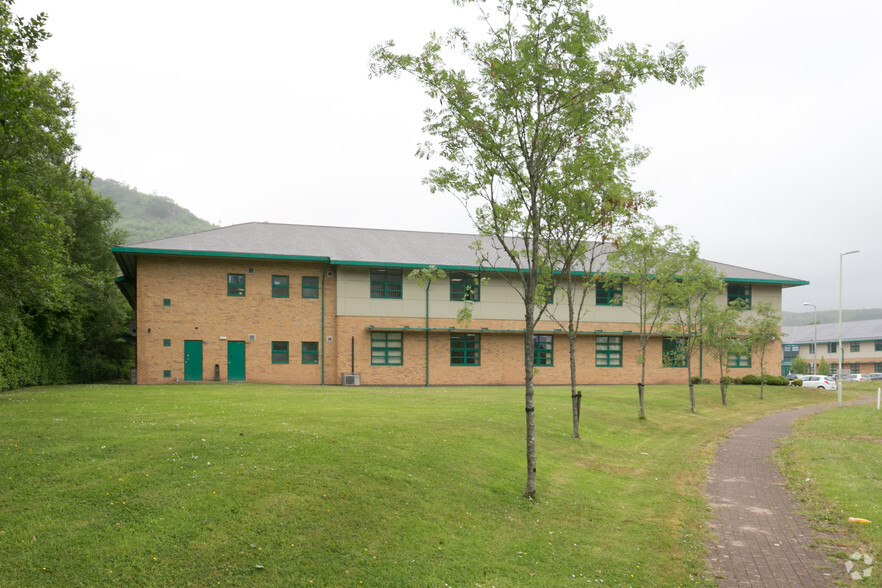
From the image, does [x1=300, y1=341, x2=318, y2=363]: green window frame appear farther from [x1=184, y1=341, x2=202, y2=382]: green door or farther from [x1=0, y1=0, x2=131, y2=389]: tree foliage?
[x1=0, y1=0, x2=131, y2=389]: tree foliage

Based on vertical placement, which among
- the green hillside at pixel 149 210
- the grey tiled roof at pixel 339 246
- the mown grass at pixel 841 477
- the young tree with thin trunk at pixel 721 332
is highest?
the green hillside at pixel 149 210

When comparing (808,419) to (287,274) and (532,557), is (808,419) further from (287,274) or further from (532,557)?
(287,274)

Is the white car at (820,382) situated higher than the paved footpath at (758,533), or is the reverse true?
the paved footpath at (758,533)

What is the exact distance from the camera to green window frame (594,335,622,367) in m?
35.6

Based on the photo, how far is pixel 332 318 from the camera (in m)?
31.1

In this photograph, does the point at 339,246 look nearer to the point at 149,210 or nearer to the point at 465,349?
the point at 465,349

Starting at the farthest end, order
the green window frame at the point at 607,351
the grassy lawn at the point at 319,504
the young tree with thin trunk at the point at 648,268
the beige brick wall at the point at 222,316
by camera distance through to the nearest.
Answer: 1. the green window frame at the point at 607,351
2. the beige brick wall at the point at 222,316
3. the young tree with thin trunk at the point at 648,268
4. the grassy lawn at the point at 319,504

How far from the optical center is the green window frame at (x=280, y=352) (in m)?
30.1

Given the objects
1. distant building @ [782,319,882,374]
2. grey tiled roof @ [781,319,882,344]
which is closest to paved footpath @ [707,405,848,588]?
distant building @ [782,319,882,374]

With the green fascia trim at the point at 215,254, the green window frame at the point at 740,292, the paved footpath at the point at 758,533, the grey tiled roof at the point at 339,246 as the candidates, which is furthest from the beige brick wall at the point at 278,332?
the paved footpath at the point at 758,533

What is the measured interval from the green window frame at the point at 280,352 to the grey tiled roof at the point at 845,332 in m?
71.0

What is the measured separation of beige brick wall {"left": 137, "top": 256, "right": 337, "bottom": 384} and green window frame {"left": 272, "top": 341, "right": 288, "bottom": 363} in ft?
0.80

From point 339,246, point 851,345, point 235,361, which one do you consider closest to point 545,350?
point 339,246

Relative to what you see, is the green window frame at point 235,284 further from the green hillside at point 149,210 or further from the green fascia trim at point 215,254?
the green hillside at point 149,210
